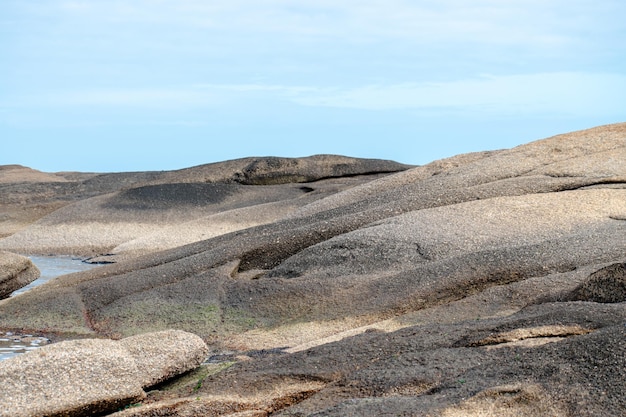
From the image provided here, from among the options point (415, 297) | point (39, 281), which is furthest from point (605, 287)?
point (39, 281)

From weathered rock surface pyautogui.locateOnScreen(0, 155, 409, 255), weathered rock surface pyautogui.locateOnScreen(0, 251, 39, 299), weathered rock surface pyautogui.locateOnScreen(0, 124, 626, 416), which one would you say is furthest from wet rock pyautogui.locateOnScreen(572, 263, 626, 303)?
weathered rock surface pyautogui.locateOnScreen(0, 155, 409, 255)

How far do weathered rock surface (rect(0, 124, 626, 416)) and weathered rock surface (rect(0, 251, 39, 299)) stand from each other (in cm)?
45

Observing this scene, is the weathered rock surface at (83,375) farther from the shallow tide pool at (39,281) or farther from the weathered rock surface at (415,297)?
the shallow tide pool at (39,281)

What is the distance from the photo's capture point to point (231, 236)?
15398 millimetres

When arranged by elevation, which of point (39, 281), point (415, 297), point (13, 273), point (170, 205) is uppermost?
point (170, 205)

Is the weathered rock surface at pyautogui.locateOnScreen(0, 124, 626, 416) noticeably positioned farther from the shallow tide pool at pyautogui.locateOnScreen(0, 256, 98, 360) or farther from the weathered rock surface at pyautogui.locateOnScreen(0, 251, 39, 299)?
the shallow tide pool at pyautogui.locateOnScreen(0, 256, 98, 360)

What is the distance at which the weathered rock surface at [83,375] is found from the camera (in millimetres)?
6855

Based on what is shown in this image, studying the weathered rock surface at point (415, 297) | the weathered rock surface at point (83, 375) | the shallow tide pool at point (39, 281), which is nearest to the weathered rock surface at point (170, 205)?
the shallow tide pool at point (39, 281)

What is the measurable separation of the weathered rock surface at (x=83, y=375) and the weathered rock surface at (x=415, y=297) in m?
0.51

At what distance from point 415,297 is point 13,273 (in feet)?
21.9

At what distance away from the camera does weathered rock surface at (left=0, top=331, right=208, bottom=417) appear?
270 inches

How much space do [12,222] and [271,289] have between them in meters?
16.2

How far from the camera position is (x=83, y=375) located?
7.14 meters

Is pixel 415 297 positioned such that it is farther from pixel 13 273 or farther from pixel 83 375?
pixel 13 273
